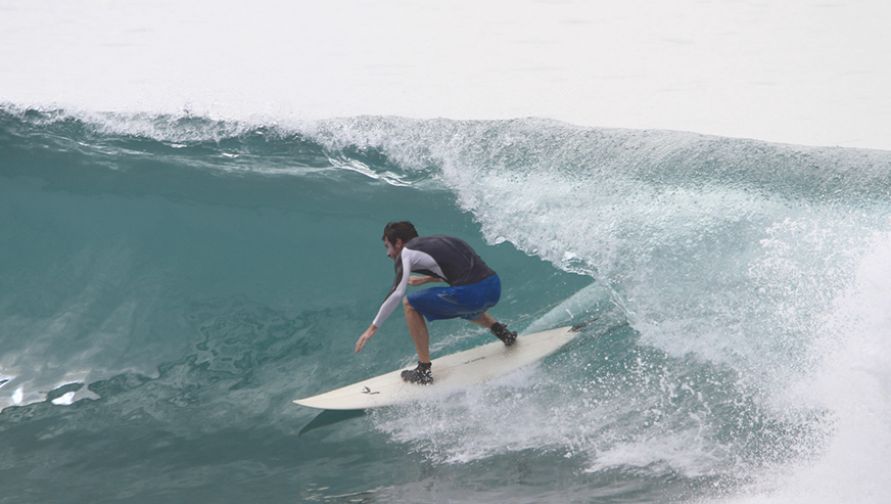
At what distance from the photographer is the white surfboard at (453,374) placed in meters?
3.81

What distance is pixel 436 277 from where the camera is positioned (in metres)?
3.68

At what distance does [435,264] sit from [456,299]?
0.26m

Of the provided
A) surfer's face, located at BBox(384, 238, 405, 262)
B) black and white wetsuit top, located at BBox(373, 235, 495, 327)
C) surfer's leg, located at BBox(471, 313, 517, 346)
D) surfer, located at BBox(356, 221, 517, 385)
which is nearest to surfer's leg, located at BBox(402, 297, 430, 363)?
surfer, located at BBox(356, 221, 517, 385)

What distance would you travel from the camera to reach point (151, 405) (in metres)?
4.07

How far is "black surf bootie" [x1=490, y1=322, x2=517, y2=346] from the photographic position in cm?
418

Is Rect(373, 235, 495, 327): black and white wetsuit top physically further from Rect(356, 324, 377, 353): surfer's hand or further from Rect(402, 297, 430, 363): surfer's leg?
Rect(402, 297, 430, 363): surfer's leg

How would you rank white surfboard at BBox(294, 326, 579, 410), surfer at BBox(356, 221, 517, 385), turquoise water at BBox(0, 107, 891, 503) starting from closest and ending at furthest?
1. turquoise water at BBox(0, 107, 891, 503)
2. surfer at BBox(356, 221, 517, 385)
3. white surfboard at BBox(294, 326, 579, 410)

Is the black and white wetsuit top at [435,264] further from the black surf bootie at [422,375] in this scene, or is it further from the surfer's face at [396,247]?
the black surf bootie at [422,375]

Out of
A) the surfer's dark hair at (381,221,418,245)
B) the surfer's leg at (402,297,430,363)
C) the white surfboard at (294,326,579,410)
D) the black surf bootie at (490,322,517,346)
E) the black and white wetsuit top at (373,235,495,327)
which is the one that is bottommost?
the white surfboard at (294,326,579,410)

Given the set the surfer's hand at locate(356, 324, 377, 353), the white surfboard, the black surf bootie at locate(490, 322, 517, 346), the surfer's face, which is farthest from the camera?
the black surf bootie at locate(490, 322, 517, 346)

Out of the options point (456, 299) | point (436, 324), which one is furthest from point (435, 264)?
point (436, 324)

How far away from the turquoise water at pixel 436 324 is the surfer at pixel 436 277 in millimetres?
543

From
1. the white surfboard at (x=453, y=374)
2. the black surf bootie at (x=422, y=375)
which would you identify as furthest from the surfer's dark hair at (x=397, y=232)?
the white surfboard at (x=453, y=374)

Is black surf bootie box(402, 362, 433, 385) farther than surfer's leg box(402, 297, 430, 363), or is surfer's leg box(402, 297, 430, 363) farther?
black surf bootie box(402, 362, 433, 385)
